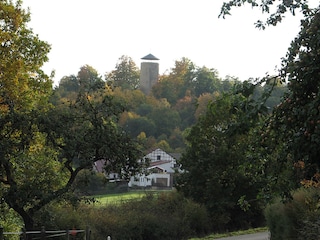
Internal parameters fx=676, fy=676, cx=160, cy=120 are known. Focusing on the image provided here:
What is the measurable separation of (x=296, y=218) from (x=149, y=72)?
148 m

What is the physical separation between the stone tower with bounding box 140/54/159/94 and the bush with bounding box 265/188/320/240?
5294 inches

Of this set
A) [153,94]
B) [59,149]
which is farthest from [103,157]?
[153,94]

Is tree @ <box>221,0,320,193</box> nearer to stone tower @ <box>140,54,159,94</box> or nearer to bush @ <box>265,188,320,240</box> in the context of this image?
bush @ <box>265,188,320,240</box>

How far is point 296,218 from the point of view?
20594 mm

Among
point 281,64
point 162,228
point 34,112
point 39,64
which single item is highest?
point 39,64

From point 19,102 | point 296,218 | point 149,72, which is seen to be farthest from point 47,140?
point 149,72

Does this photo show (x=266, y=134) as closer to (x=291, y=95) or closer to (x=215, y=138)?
(x=291, y=95)

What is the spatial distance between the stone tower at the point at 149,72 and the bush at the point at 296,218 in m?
134

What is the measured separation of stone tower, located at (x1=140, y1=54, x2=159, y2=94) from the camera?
161 m

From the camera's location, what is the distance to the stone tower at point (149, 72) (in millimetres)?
160750

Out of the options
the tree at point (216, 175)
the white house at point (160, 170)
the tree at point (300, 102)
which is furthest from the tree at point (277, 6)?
the white house at point (160, 170)

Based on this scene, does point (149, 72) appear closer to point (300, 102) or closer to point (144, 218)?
point (144, 218)

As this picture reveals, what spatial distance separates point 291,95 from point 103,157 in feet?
51.5

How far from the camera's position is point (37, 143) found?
82.0 feet
